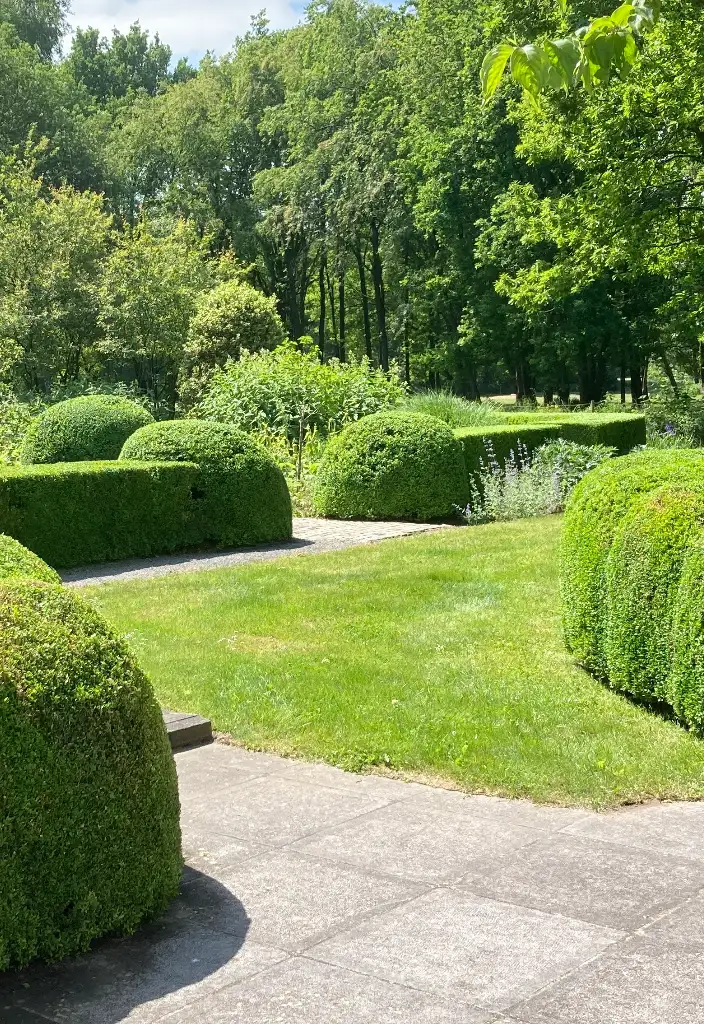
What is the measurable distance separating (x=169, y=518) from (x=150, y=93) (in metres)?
59.0

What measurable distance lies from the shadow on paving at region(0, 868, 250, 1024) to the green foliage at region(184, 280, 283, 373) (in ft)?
75.3

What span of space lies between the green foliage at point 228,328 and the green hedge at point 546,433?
26.7 ft

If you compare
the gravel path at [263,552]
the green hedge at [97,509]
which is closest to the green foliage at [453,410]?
the gravel path at [263,552]

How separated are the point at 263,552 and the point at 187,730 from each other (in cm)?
687

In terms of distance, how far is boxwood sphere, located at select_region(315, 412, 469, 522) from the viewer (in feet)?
49.8

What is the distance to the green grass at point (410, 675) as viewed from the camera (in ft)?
17.3

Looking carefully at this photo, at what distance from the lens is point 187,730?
5852 mm

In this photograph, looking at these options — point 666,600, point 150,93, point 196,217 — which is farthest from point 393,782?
point 150,93

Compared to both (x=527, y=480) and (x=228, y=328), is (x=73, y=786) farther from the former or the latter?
(x=228, y=328)

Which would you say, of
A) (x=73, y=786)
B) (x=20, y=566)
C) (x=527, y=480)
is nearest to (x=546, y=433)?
(x=527, y=480)

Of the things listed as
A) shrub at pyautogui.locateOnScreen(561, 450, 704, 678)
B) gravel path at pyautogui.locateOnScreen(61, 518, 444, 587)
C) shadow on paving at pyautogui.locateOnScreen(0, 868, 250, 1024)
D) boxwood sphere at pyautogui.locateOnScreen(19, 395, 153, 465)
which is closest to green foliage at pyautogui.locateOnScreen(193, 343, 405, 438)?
boxwood sphere at pyautogui.locateOnScreen(19, 395, 153, 465)

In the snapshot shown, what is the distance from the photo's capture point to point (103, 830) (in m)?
3.42

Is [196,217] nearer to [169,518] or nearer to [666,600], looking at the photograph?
[169,518]

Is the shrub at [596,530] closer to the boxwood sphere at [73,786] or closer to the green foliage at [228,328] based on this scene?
the boxwood sphere at [73,786]
